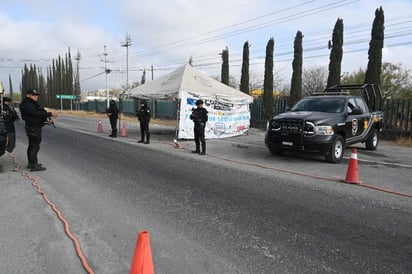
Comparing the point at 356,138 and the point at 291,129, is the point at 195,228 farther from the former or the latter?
the point at 356,138

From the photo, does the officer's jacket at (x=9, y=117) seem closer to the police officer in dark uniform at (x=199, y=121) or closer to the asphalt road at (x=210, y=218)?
the asphalt road at (x=210, y=218)

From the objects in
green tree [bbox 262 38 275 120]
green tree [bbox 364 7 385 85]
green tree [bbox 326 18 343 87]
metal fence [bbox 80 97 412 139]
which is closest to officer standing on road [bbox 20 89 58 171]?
metal fence [bbox 80 97 412 139]

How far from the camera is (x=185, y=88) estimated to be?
14383mm

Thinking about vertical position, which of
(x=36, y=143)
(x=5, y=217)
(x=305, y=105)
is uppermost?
(x=305, y=105)

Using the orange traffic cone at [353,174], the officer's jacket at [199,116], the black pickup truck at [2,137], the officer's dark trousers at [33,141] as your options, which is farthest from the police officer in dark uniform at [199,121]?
the black pickup truck at [2,137]

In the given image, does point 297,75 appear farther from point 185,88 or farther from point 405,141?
point 185,88

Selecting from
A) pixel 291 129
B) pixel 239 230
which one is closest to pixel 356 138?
pixel 291 129

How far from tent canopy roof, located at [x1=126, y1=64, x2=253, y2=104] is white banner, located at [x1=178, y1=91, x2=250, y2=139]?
218 mm

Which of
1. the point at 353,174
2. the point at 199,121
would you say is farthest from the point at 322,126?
the point at 199,121

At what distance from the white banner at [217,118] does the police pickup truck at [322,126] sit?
525 cm

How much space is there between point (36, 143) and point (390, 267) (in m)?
7.48

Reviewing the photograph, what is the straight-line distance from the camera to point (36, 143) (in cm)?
781

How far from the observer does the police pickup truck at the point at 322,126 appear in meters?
8.86

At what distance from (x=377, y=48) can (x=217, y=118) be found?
10.9 meters
